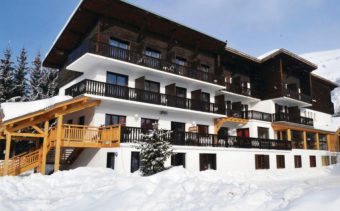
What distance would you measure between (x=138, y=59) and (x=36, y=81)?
73.2 feet

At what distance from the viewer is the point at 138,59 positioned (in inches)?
880

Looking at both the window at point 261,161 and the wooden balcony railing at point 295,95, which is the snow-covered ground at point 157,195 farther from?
the wooden balcony railing at point 295,95

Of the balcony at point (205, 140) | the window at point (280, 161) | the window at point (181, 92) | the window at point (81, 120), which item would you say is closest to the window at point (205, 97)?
the window at point (181, 92)

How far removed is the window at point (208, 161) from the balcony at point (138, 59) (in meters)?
7.03

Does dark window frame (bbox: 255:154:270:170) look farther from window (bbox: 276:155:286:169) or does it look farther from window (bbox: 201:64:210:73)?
window (bbox: 201:64:210:73)

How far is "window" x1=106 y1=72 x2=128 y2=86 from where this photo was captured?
21859 millimetres

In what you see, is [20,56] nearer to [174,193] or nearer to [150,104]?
[150,104]

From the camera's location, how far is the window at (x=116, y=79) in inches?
861

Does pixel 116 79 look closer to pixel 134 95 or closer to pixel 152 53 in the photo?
pixel 134 95

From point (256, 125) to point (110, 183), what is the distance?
68.5ft

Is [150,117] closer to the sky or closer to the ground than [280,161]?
closer to the sky

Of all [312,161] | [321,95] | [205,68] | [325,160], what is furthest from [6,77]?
[321,95]

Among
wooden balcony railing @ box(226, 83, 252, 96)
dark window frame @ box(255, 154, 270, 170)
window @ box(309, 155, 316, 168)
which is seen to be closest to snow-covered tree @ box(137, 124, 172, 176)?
dark window frame @ box(255, 154, 270, 170)

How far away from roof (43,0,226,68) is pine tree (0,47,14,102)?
10.7m
